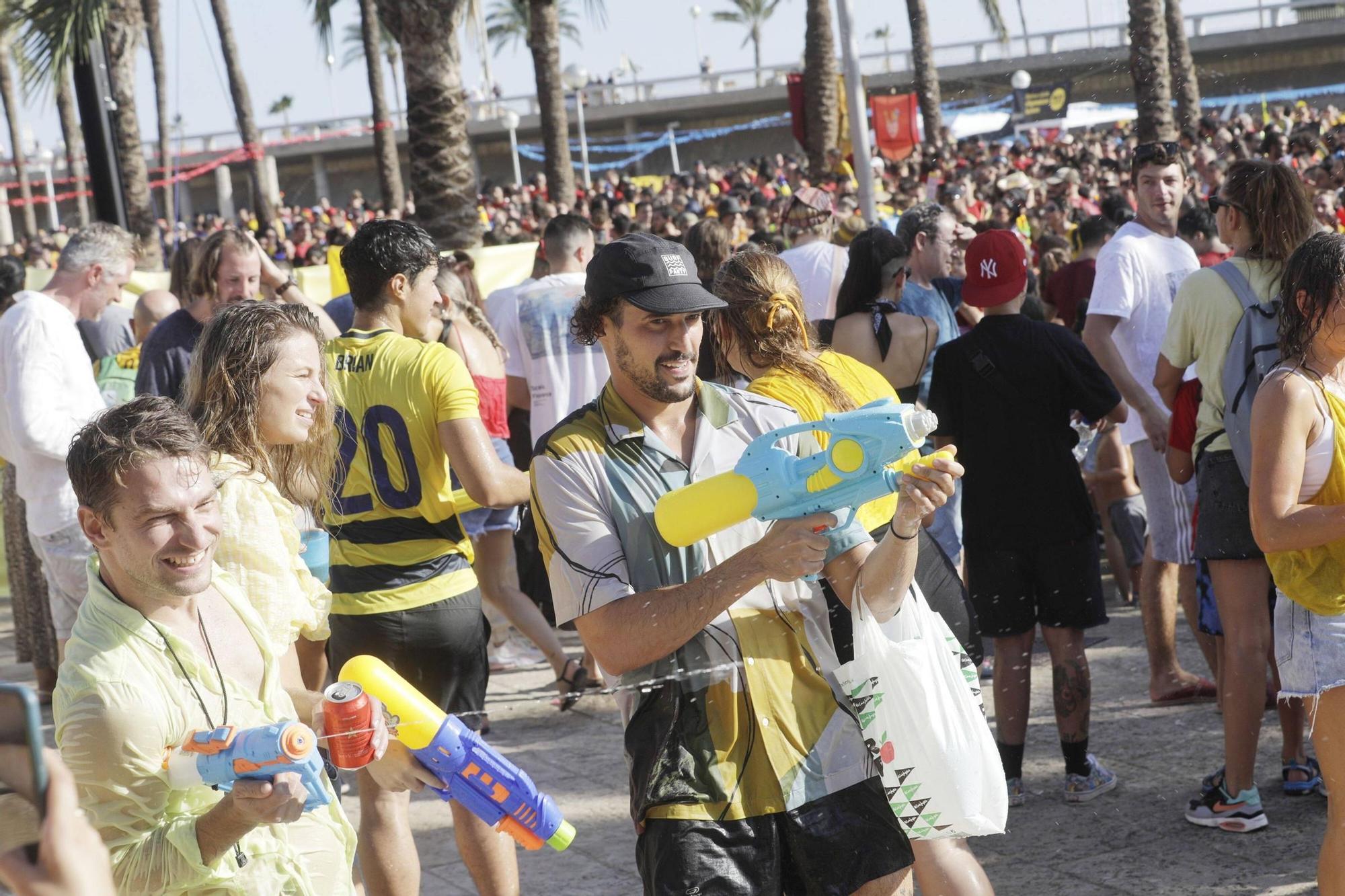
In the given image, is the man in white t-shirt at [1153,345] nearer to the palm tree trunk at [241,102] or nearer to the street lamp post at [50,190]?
the palm tree trunk at [241,102]

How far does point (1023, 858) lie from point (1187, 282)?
191cm

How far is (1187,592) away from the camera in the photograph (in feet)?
18.0

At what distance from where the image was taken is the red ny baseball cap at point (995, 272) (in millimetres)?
4656

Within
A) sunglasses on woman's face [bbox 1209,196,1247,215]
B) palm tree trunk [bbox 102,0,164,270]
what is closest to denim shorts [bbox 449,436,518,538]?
sunglasses on woman's face [bbox 1209,196,1247,215]

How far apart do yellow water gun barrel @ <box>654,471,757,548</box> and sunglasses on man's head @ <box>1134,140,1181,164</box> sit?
12.6ft

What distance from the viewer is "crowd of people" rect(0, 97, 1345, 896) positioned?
232 cm

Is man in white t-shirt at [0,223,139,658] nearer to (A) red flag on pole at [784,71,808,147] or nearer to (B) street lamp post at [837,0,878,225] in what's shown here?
(B) street lamp post at [837,0,878,225]

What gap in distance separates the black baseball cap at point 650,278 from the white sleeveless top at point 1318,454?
1.57 metres

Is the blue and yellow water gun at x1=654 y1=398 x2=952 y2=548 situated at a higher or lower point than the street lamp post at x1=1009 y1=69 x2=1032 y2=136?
lower

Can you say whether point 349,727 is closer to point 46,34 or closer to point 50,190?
point 46,34

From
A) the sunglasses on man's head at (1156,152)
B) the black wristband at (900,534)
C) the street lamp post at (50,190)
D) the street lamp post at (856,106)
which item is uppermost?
the street lamp post at (50,190)

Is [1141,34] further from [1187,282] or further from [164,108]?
[164,108]

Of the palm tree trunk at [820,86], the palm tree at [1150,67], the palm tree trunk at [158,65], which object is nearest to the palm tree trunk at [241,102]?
the palm tree trunk at [158,65]

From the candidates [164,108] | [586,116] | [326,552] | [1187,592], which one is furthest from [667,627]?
[586,116]
